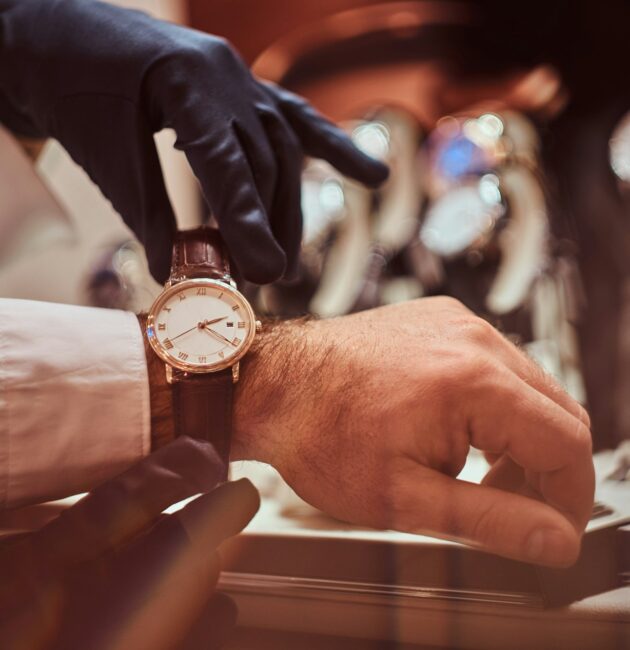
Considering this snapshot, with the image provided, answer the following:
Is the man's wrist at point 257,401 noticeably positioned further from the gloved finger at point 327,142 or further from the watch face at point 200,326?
the gloved finger at point 327,142

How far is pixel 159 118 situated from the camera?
1.90ft

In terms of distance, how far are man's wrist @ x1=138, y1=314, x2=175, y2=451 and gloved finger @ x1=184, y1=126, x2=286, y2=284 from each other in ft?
0.38

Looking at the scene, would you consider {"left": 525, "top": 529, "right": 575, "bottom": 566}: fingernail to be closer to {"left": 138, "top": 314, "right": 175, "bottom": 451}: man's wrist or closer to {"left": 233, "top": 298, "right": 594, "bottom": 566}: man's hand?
{"left": 233, "top": 298, "right": 594, "bottom": 566}: man's hand

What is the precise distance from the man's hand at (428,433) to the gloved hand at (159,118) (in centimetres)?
13

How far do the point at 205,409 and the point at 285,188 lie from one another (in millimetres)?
280

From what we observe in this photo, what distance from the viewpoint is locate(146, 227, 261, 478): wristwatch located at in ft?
1.40

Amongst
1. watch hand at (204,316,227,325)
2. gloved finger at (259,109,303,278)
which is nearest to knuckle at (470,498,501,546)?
watch hand at (204,316,227,325)

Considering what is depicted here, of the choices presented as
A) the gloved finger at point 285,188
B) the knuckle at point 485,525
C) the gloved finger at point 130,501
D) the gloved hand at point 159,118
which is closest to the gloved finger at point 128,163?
the gloved hand at point 159,118

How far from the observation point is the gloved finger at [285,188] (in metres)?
0.61

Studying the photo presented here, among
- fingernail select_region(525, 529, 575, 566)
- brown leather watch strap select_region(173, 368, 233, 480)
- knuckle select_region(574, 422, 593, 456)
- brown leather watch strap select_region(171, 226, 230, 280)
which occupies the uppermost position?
brown leather watch strap select_region(171, 226, 230, 280)

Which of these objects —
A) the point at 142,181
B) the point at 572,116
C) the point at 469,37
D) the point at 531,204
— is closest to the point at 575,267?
the point at 531,204

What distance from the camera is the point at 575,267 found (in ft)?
4.45

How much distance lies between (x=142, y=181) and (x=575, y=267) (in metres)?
1.10

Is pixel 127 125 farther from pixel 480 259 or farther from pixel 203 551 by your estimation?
pixel 480 259
